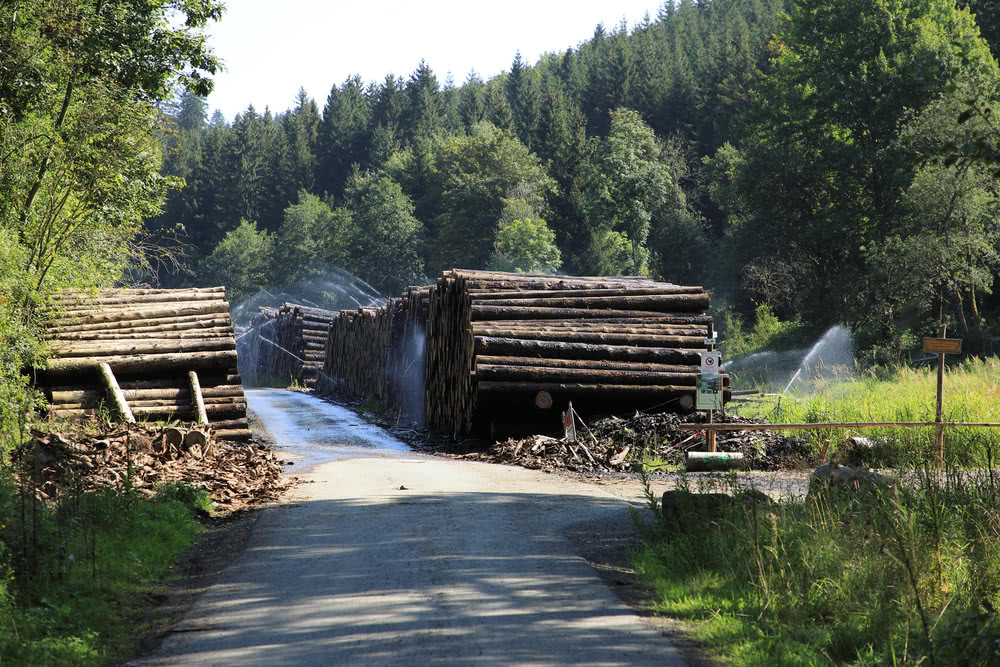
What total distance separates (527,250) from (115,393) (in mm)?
59945

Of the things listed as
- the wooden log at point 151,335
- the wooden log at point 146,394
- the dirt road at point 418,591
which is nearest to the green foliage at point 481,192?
the wooden log at point 151,335

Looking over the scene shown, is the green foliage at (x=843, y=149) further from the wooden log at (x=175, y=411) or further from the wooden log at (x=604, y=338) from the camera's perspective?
the wooden log at (x=175, y=411)

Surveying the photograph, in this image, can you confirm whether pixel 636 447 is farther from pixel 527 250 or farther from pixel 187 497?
pixel 527 250

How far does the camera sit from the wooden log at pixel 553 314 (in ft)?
65.7

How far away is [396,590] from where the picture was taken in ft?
25.1

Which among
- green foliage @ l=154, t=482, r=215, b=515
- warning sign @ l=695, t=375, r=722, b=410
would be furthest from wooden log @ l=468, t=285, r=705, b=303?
green foliage @ l=154, t=482, r=215, b=515

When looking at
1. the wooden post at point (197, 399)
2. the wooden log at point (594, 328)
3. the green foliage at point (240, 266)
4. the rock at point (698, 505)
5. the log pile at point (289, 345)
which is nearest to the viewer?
the rock at point (698, 505)

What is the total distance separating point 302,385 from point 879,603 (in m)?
40.8

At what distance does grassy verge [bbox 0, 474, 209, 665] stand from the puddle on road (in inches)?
283

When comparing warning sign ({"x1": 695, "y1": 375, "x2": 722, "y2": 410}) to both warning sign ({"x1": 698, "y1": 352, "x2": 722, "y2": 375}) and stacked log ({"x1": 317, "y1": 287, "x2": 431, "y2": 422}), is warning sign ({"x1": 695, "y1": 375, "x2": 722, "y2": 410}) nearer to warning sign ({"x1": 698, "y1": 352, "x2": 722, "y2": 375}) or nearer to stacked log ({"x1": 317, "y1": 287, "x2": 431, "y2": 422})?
warning sign ({"x1": 698, "y1": 352, "x2": 722, "y2": 375})

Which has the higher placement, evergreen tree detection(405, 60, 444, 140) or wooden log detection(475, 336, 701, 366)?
evergreen tree detection(405, 60, 444, 140)

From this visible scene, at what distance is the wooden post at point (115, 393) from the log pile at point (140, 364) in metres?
0.02

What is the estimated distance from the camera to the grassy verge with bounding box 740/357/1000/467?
1455cm

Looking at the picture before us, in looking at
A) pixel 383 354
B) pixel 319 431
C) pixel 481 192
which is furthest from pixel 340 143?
pixel 319 431
